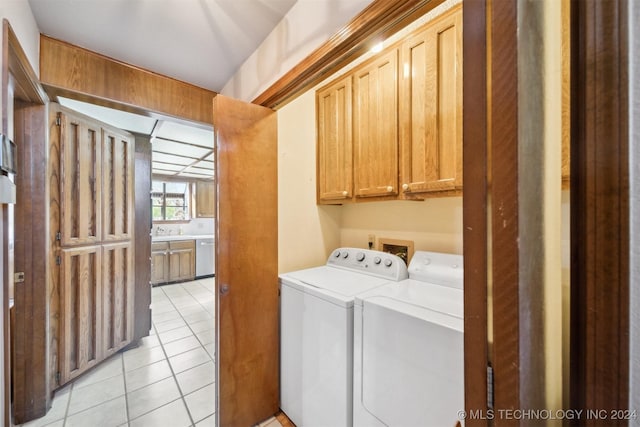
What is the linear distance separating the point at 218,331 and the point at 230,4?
176 cm

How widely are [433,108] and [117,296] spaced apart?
3.03 m

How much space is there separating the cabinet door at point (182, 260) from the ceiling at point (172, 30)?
12.2ft

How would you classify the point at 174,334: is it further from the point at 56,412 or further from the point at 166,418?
the point at 166,418

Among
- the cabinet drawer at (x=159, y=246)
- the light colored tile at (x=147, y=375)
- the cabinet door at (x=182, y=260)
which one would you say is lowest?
the light colored tile at (x=147, y=375)

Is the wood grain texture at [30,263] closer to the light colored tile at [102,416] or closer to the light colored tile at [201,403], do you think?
the light colored tile at [102,416]

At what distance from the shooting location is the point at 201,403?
183 cm

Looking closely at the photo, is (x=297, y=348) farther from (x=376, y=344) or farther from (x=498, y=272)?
(x=498, y=272)

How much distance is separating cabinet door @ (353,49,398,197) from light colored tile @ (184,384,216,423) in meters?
1.86

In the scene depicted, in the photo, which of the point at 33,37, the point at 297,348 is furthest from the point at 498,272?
the point at 33,37

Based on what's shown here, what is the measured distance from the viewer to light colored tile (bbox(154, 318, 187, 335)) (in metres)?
2.96

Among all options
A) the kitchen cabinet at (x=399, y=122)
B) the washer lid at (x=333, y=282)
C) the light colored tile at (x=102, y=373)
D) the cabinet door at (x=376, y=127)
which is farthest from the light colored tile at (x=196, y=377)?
the cabinet door at (x=376, y=127)

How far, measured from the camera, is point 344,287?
1462mm

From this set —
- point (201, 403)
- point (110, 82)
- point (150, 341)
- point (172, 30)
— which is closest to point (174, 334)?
point (150, 341)

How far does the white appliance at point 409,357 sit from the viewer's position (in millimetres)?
915
